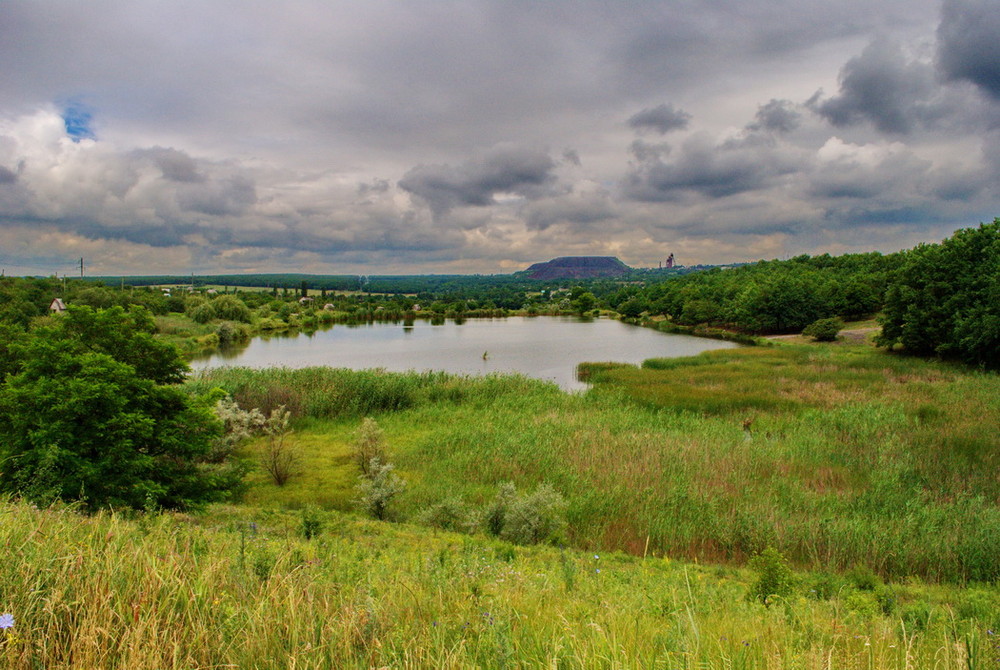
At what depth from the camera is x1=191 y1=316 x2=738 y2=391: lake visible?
40938 mm

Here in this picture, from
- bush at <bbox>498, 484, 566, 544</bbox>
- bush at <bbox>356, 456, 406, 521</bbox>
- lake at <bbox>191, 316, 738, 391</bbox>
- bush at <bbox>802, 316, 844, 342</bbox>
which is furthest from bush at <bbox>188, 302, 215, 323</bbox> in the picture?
bush at <bbox>802, 316, 844, 342</bbox>

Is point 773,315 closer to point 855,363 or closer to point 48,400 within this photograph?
point 855,363

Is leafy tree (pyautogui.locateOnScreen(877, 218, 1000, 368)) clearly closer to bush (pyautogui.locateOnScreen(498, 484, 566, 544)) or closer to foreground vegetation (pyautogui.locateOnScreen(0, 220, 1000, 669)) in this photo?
foreground vegetation (pyautogui.locateOnScreen(0, 220, 1000, 669))

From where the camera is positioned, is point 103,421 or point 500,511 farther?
point 500,511

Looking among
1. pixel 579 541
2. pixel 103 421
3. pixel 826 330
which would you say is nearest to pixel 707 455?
pixel 579 541

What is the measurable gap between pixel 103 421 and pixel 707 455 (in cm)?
1413

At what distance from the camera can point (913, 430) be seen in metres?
16.0

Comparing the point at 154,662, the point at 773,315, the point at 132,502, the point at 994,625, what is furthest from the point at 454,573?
the point at 773,315

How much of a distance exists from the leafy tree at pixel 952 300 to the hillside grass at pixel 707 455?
8.64ft

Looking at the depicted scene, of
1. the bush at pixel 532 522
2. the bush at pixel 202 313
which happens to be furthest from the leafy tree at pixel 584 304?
the bush at pixel 532 522

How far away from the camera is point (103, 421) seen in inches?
385

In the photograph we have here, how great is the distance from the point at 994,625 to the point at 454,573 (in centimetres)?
571

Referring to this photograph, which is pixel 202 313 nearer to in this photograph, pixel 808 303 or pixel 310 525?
pixel 310 525

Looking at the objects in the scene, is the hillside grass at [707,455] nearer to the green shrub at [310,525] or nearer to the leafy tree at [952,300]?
the leafy tree at [952,300]
